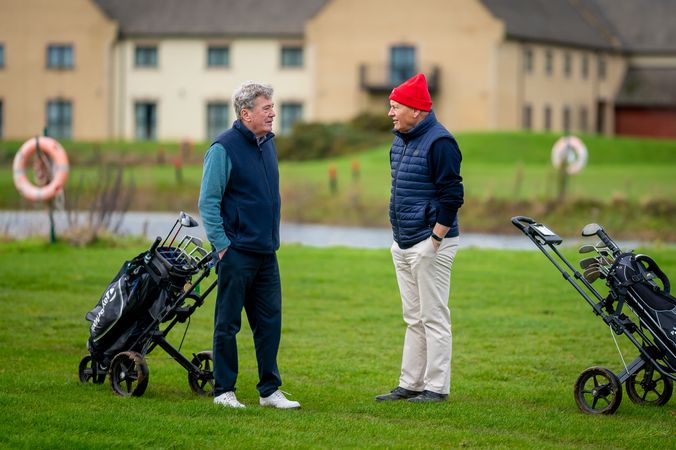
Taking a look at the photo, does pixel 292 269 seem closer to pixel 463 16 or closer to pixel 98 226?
pixel 98 226

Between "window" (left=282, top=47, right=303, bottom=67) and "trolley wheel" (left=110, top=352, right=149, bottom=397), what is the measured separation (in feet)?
178

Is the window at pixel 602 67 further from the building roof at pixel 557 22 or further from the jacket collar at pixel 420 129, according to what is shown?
the jacket collar at pixel 420 129

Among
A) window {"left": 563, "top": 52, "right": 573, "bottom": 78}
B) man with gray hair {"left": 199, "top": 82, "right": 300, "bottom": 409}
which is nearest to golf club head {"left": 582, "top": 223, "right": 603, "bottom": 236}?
man with gray hair {"left": 199, "top": 82, "right": 300, "bottom": 409}

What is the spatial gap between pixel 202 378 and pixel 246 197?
Result: 1.46m

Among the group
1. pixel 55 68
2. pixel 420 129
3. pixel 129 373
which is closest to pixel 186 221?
pixel 129 373

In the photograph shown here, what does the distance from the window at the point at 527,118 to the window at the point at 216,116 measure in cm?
1325

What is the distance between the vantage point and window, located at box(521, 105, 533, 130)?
2461 inches

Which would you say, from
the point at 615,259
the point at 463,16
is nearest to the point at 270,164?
the point at 615,259

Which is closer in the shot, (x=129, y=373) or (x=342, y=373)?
(x=129, y=373)

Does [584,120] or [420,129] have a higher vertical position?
[584,120]

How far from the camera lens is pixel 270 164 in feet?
31.2

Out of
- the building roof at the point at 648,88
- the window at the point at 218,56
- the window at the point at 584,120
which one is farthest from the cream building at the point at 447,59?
the building roof at the point at 648,88

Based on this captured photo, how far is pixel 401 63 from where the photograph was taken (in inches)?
2425

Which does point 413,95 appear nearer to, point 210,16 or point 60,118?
point 210,16
